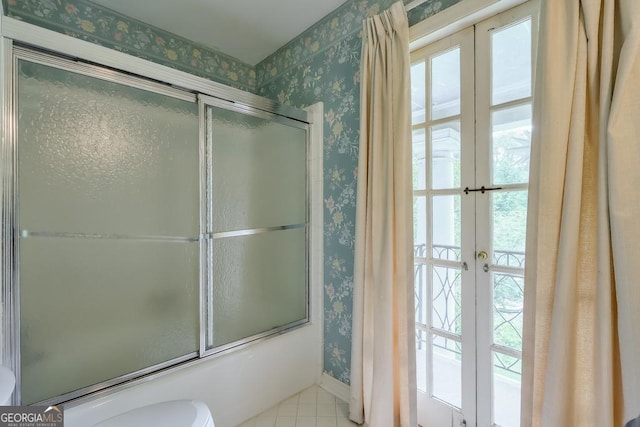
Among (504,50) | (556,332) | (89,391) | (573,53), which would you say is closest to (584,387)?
(556,332)

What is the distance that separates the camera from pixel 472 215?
1322 millimetres

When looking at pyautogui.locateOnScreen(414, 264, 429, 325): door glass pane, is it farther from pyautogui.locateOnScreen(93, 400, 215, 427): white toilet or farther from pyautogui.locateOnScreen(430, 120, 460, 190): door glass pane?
pyautogui.locateOnScreen(93, 400, 215, 427): white toilet

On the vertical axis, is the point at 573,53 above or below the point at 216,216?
above

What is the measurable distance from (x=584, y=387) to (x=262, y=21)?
2.51 metres

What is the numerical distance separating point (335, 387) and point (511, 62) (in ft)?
6.77

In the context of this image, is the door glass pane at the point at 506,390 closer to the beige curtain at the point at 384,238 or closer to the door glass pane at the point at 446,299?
the door glass pane at the point at 446,299

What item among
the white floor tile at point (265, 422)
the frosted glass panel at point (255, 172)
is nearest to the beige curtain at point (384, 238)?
the white floor tile at point (265, 422)

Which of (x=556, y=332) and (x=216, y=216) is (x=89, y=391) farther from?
(x=556, y=332)

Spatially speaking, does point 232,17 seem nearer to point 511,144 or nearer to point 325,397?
point 511,144

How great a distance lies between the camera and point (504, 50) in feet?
4.03

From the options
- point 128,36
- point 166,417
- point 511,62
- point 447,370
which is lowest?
point 447,370

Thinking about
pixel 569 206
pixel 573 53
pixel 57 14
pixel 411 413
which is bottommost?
pixel 411 413

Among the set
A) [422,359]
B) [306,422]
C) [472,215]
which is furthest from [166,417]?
[472,215]

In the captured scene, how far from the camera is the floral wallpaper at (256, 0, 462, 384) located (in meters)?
1.73
